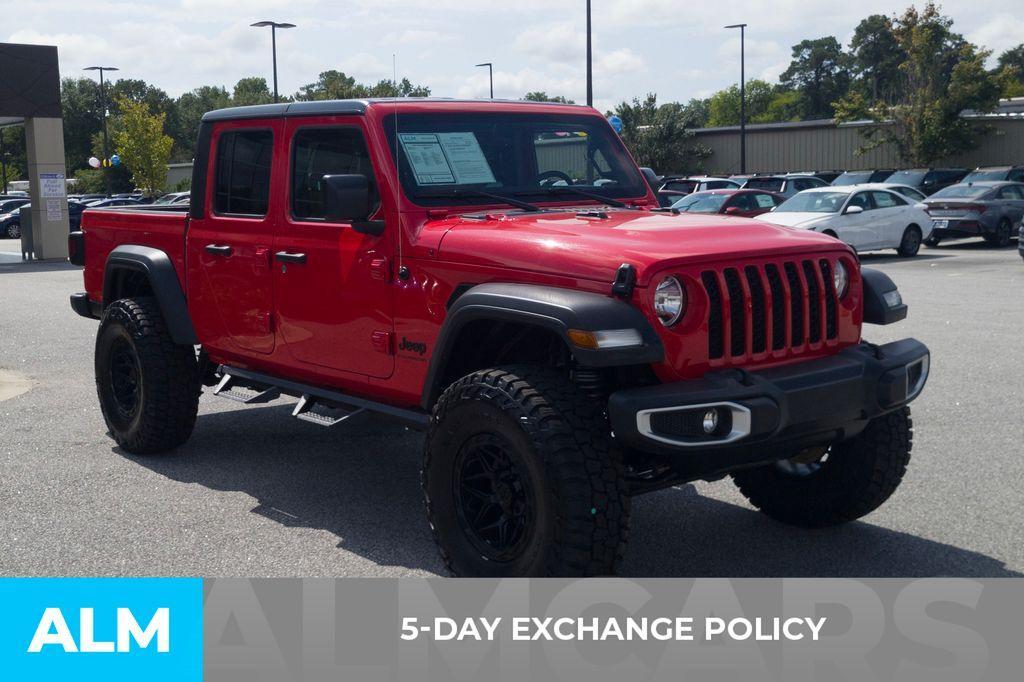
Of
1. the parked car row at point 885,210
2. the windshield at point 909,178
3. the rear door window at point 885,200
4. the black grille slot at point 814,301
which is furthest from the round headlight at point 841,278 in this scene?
the windshield at point 909,178

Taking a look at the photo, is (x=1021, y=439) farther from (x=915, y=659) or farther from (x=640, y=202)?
(x=915, y=659)

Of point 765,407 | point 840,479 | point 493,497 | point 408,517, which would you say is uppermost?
point 765,407

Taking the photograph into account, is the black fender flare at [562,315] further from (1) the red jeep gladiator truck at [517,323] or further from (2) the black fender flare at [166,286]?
(2) the black fender flare at [166,286]

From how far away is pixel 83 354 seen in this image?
445 inches

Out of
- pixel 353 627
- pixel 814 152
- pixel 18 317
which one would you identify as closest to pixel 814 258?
pixel 353 627

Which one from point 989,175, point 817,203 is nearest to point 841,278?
point 817,203

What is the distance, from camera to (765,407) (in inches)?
166

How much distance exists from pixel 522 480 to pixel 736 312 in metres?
1.05

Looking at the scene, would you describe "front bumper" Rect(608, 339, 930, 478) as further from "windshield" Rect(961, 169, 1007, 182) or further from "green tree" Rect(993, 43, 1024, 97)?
"green tree" Rect(993, 43, 1024, 97)

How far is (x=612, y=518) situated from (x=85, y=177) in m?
75.9

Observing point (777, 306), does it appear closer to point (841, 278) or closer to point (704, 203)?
point (841, 278)

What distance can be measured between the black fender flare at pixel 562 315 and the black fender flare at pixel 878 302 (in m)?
1.28

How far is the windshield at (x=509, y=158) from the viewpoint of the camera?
18.0 ft

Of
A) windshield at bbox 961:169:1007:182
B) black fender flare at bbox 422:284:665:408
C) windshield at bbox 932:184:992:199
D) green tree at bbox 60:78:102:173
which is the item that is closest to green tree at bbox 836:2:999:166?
windshield at bbox 961:169:1007:182
